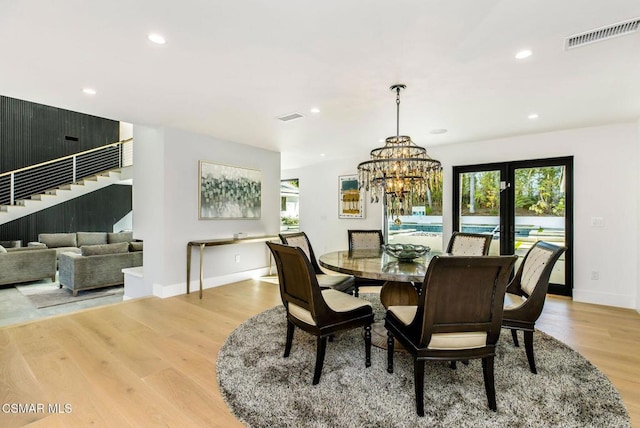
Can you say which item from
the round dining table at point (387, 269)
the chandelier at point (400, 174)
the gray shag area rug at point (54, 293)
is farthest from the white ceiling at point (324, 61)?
the gray shag area rug at point (54, 293)

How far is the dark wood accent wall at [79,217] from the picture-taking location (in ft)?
24.7

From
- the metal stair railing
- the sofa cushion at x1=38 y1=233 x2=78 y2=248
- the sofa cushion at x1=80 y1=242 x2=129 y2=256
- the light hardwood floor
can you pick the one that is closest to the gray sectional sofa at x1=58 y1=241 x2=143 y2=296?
the sofa cushion at x1=80 y1=242 x2=129 y2=256

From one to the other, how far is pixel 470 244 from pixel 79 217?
9633mm

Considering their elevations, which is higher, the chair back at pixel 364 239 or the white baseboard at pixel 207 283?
the chair back at pixel 364 239

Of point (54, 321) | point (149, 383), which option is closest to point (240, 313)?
point (149, 383)

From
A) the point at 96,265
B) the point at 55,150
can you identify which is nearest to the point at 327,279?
the point at 96,265

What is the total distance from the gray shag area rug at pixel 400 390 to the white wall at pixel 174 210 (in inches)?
86.0

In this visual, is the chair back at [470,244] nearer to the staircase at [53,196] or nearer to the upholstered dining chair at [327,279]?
the upholstered dining chair at [327,279]

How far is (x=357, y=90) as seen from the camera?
295 cm

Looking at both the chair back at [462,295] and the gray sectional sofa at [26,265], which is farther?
the gray sectional sofa at [26,265]

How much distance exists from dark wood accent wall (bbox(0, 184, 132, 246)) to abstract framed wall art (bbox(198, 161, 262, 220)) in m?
5.95

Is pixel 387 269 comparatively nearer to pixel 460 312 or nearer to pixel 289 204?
pixel 460 312

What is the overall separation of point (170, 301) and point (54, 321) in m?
1.18

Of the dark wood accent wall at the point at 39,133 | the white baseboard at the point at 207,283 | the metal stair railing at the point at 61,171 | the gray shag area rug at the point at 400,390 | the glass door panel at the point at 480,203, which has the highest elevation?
the dark wood accent wall at the point at 39,133
